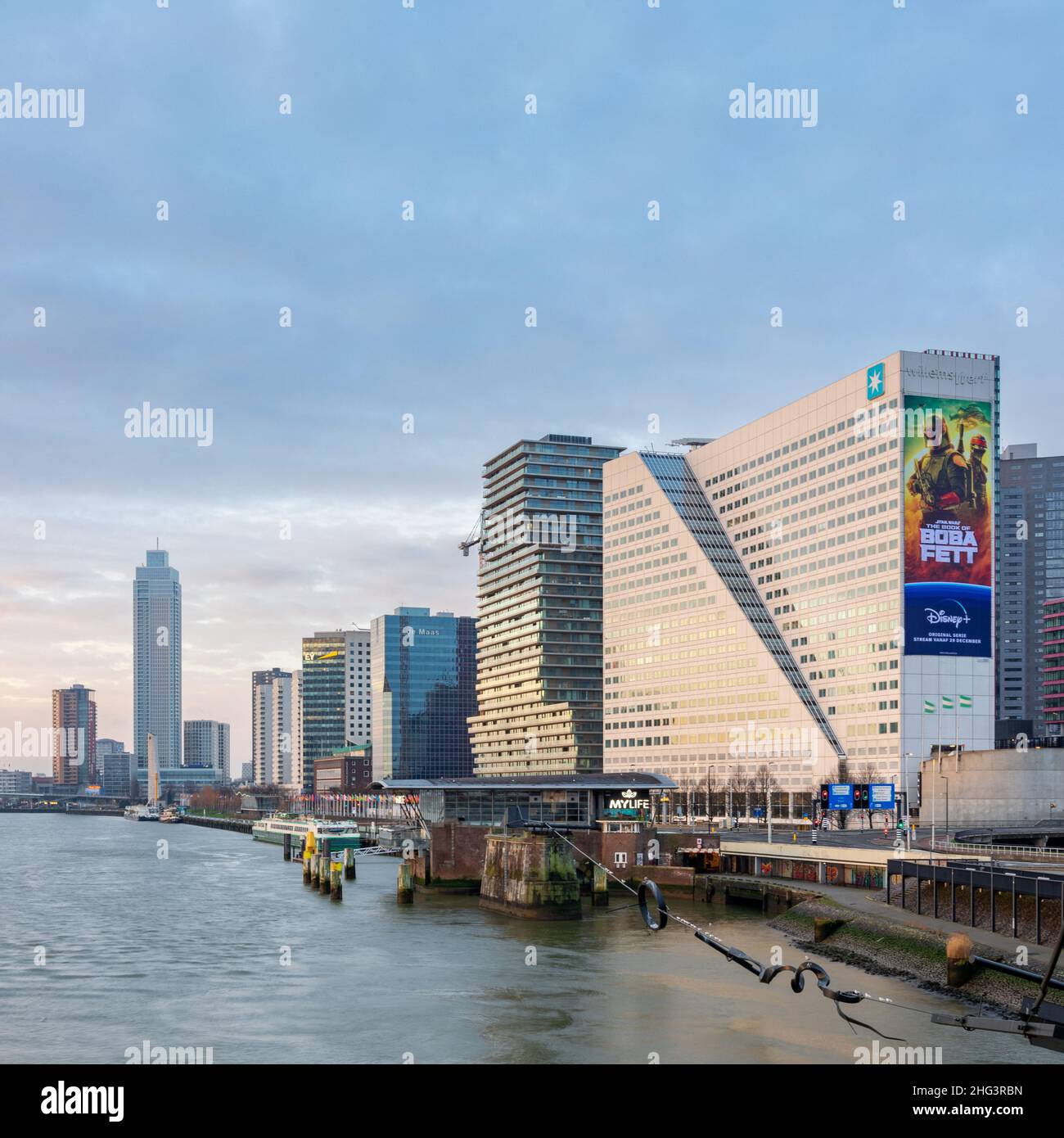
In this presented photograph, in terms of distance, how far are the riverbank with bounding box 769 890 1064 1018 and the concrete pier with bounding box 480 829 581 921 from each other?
14.7 m

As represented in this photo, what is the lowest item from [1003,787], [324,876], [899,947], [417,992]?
[324,876]

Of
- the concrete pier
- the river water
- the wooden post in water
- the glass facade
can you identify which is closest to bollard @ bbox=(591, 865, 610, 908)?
the river water

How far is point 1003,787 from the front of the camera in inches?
4727

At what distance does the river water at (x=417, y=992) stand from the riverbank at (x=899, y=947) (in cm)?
120

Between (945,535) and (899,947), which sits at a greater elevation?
(945,535)

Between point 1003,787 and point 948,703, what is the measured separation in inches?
1978

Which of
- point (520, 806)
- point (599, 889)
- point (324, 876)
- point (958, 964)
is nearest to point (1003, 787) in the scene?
point (520, 806)

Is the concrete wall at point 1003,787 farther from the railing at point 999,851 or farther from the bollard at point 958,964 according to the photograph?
the bollard at point 958,964

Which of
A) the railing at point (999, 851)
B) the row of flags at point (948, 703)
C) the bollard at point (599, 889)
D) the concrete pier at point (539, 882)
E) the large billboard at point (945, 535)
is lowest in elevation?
the bollard at point (599, 889)

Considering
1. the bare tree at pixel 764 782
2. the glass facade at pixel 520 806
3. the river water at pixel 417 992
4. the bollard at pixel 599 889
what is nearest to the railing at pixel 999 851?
the river water at pixel 417 992

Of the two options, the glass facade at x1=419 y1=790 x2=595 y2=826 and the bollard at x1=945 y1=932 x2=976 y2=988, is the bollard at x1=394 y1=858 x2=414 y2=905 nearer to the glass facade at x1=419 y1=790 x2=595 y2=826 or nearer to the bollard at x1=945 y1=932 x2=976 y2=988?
the glass facade at x1=419 y1=790 x2=595 y2=826

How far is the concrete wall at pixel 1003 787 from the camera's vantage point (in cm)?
11850

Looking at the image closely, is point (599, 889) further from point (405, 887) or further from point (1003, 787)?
point (1003, 787)
